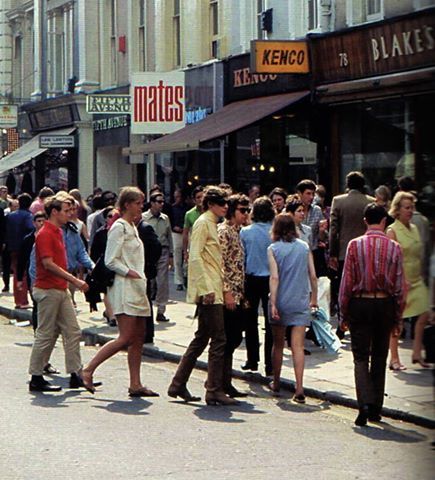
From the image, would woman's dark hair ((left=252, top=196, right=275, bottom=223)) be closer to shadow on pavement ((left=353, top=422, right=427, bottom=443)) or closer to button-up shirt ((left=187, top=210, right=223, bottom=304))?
button-up shirt ((left=187, top=210, right=223, bottom=304))

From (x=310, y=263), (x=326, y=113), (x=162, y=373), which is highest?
(x=326, y=113)

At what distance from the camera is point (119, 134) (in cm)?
3134

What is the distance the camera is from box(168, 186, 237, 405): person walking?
10.2m

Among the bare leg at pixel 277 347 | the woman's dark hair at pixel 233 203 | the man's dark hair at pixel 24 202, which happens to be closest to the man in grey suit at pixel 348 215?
the bare leg at pixel 277 347

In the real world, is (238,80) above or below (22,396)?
above

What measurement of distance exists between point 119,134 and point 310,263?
20879 millimetres

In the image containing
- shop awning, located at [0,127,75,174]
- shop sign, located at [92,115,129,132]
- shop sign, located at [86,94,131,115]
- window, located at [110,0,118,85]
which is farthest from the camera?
shop awning, located at [0,127,75,174]

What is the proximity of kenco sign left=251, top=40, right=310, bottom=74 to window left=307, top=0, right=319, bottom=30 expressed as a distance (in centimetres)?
117

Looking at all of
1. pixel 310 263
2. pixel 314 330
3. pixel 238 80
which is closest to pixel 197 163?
pixel 238 80

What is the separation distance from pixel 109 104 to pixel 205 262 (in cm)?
1811

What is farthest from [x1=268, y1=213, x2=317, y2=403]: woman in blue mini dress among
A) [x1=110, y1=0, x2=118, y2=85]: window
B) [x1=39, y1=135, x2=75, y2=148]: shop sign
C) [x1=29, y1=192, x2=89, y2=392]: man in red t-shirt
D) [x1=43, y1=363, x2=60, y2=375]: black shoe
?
[x1=39, y1=135, x2=75, y2=148]: shop sign

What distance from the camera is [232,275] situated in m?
10.8

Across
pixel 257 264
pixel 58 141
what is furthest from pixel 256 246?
pixel 58 141

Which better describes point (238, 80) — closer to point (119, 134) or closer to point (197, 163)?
point (197, 163)
